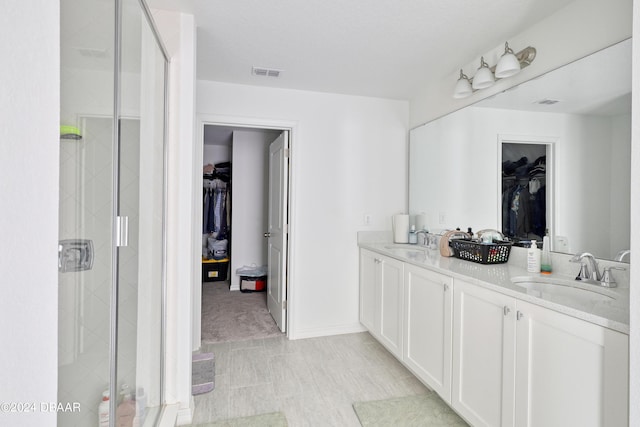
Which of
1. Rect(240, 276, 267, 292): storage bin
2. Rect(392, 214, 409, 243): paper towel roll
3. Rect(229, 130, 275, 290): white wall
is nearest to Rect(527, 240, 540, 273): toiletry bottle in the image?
Rect(392, 214, 409, 243): paper towel roll

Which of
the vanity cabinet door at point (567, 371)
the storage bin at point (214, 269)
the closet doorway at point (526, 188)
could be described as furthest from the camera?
the storage bin at point (214, 269)

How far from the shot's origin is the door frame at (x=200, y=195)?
3014mm

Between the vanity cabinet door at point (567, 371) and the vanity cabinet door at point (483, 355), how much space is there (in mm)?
60

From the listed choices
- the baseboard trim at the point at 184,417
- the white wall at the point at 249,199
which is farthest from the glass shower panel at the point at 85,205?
the white wall at the point at 249,199

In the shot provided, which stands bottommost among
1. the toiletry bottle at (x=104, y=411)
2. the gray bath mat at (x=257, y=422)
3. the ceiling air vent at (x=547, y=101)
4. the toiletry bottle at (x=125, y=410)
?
the gray bath mat at (x=257, y=422)

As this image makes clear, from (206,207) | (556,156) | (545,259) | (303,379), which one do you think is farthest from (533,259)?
(206,207)

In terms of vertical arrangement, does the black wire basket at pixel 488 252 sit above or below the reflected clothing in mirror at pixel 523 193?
below

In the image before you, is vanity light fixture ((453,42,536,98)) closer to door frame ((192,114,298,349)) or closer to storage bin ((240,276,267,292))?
door frame ((192,114,298,349))

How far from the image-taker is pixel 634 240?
106 cm

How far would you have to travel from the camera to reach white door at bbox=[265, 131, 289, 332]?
133 inches

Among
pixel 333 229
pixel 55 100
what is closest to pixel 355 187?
pixel 333 229

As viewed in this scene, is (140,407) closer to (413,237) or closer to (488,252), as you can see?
(488,252)

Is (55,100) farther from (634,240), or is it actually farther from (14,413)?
(634,240)

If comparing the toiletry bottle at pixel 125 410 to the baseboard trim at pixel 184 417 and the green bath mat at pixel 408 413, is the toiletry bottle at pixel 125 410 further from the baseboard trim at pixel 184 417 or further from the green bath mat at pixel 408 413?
the green bath mat at pixel 408 413
